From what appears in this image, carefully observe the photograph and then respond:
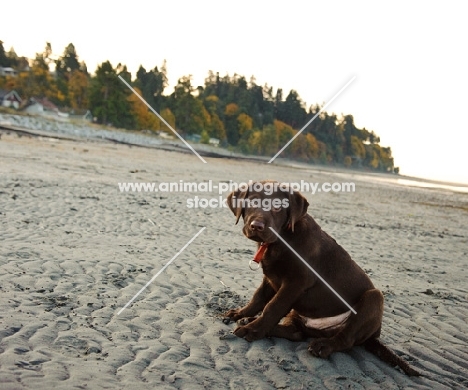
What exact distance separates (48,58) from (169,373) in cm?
9289

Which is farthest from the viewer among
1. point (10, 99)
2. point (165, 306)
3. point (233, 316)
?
point (10, 99)

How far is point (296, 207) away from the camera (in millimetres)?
4242

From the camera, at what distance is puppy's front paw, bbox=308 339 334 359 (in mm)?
4105

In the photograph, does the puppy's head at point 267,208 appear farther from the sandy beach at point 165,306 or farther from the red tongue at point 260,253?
the sandy beach at point 165,306

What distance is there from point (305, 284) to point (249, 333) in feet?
2.45

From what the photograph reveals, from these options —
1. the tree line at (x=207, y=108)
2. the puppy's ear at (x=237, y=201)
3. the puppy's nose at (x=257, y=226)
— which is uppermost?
the tree line at (x=207, y=108)

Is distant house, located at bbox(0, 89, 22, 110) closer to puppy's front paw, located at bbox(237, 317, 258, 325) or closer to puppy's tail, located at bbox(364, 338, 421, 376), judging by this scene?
puppy's front paw, located at bbox(237, 317, 258, 325)

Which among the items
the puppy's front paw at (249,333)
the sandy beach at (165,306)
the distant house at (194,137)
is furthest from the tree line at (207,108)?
the puppy's front paw at (249,333)

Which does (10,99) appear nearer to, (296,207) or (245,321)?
(245,321)

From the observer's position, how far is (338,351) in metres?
4.23

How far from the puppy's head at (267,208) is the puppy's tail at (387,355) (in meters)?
1.46

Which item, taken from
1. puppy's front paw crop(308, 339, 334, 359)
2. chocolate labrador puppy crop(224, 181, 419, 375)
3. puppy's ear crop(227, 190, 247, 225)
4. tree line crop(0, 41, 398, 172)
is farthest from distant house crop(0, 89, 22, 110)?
puppy's front paw crop(308, 339, 334, 359)

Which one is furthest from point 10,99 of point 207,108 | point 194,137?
point 207,108

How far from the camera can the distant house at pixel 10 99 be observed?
68.0m
